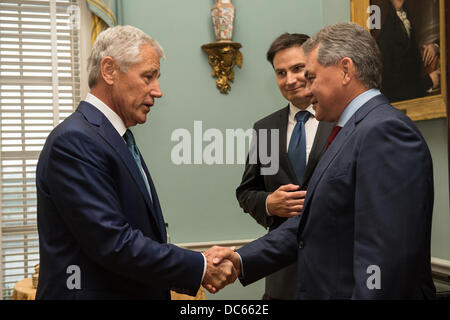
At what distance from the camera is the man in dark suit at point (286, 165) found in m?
2.34

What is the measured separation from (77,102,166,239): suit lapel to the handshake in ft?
1.45

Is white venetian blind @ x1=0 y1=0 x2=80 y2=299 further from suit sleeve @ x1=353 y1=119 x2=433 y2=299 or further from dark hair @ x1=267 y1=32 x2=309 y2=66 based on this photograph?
suit sleeve @ x1=353 y1=119 x2=433 y2=299

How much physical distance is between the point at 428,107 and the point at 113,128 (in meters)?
2.00

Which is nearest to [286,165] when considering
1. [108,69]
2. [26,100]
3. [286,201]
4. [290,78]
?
[286,201]

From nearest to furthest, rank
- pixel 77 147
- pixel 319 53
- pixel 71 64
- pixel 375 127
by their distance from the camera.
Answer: pixel 375 127 < pixel 77 147 < pixel 319 53 < pixel 71 64

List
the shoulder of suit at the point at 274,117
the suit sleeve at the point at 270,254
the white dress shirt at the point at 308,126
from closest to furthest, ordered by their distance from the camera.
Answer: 1. the suit sleeve at the point at 270,254
2. the white dress shirt at the point at 308,126
3. the shoulder of suit at the point at 274,117

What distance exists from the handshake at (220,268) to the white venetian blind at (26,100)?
2.05m

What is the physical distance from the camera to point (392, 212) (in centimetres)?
137

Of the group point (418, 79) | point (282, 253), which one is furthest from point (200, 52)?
point (282, 253)

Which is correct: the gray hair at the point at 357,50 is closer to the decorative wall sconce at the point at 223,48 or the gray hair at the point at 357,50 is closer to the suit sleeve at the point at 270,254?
the suit sleeve at the point at 270,254

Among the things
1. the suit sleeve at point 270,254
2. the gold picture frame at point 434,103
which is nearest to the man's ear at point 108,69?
the suit sleeve at point 270,254

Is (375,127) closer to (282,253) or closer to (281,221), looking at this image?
(282,253)

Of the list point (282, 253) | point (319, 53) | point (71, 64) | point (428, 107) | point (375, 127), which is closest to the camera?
point (375, 127)

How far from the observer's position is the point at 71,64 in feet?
12.5
